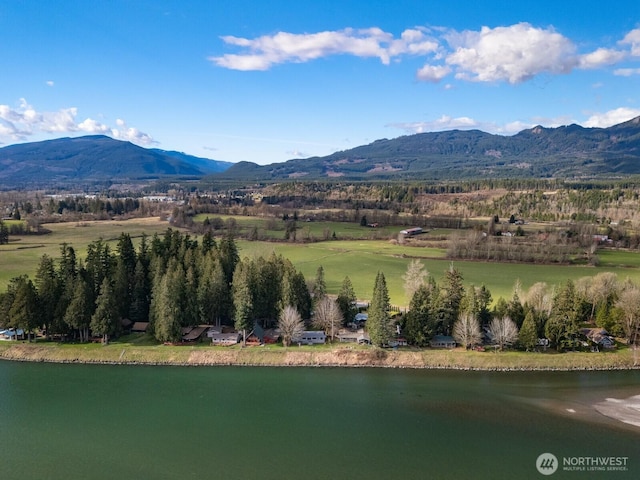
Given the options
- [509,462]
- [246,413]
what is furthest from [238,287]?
[509,462]

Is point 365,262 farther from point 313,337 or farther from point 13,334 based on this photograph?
point 13,334

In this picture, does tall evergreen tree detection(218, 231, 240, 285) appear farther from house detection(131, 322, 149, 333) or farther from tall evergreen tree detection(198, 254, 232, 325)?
house detection(131, 322, 149, 333)

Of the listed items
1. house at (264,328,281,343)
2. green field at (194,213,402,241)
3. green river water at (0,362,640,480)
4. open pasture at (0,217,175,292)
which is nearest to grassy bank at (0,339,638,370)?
green river water at (0,362,640,480)

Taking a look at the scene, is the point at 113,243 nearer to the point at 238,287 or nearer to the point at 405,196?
the point at 238,287

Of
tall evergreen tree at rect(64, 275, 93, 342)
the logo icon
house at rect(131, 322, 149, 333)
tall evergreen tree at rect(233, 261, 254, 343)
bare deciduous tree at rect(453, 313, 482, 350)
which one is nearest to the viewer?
the logo icon

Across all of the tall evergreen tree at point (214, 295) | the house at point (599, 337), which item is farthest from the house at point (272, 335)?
the house at point (599, 337)

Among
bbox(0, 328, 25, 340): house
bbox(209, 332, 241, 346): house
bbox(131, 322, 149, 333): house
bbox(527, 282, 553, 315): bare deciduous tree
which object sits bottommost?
bbox(209, 332, 241, 346): house
